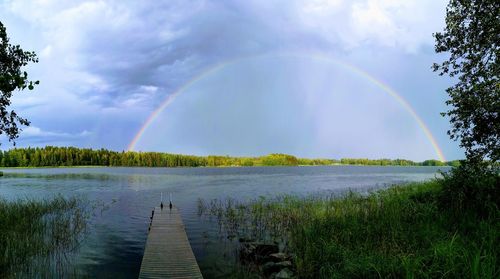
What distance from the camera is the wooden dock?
11.9 meters

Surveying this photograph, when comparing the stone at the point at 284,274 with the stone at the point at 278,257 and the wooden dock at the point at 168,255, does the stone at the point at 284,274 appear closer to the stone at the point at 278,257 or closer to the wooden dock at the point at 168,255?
the stone at the point at 278,257

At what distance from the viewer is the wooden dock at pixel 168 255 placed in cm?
1195

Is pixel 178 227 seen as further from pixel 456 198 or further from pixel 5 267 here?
pixel 456 198

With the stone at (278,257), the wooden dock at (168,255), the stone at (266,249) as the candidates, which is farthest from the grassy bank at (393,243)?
the wooden dock at (168,255)

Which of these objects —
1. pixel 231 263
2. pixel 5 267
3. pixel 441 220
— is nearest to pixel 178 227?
pixel 231 263

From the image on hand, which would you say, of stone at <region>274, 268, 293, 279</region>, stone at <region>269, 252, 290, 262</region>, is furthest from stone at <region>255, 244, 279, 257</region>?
stone at <region>274, 268, 293, 279</region>

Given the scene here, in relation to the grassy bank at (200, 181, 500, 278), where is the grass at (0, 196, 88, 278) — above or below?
below

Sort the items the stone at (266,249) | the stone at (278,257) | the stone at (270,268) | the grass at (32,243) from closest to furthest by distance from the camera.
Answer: the stone at (270,268) < the grass at (32,243) < the stone at (278,257) < the stone at (266,249)

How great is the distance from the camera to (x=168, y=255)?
14.0 m

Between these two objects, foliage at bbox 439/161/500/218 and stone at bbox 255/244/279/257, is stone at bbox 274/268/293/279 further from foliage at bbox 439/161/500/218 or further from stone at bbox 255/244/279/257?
foliage at bbox 439/161/500/218

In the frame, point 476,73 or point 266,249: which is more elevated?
point 476,73

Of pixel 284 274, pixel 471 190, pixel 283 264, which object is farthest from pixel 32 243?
pixel 471 190

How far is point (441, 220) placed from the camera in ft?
47.7

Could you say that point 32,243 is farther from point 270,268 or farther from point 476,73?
point 476,73
